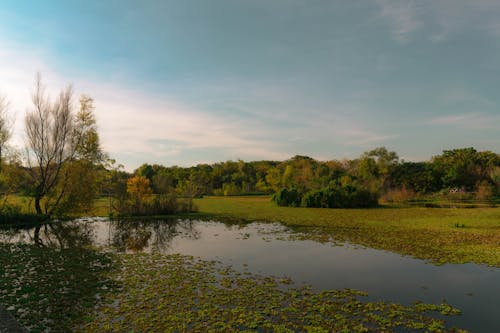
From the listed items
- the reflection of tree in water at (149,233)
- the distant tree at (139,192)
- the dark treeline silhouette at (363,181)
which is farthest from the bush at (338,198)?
the distant tree at (139,192)

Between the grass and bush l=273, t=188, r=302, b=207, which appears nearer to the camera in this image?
the grass

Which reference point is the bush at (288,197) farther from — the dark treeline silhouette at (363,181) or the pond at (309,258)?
the pond at (309,258)

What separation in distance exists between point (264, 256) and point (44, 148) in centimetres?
1798

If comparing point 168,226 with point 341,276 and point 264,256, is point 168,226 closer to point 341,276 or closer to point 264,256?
point 264,256

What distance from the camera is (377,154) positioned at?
2028 inches

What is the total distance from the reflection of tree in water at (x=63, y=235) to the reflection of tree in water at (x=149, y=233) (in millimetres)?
1306

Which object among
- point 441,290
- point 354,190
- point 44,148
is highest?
point 44,148

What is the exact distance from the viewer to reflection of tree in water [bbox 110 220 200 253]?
1298 centimetres

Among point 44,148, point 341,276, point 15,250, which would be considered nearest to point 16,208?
point 44,148

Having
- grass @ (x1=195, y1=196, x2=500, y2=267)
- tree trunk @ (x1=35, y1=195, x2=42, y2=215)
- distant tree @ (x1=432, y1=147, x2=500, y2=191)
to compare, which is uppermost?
distant tree @ (x1=432, y1=147, x2=500, y2=191)

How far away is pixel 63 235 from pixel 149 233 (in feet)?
13.7

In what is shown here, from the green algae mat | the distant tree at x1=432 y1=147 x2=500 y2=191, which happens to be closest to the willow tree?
the green algae mat

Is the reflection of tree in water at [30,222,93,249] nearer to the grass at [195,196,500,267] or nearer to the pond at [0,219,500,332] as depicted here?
the pond at [0,219,500,332]

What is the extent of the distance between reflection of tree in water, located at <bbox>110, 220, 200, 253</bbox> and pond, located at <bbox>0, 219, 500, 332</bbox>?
42 mm
